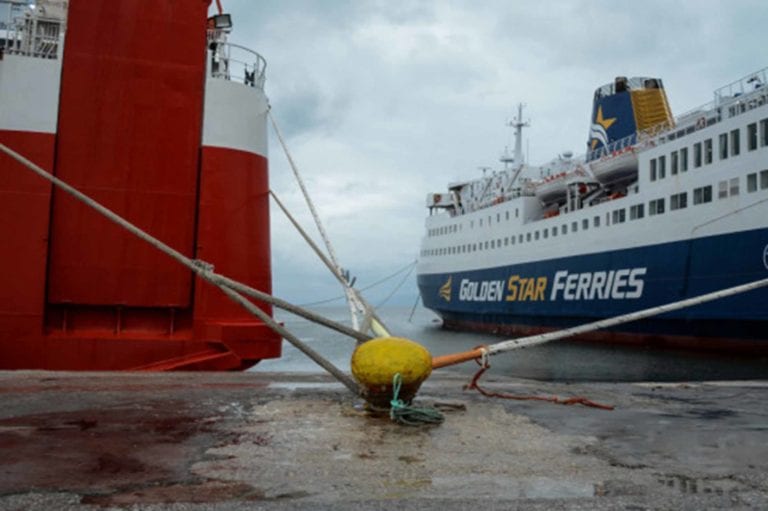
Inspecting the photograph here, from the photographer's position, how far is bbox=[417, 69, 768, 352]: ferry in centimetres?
2247

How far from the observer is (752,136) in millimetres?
22406

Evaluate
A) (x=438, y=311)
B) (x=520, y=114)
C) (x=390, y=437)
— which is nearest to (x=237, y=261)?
(x=390, y=437)

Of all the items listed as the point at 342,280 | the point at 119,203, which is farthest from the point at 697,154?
the point at 119,203

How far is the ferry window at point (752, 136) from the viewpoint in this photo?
22.3m

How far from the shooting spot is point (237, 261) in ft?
31.4

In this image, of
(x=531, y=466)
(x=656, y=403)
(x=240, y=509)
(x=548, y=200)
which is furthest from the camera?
(x=548, y=200)

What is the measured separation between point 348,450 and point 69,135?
6665 millimetres

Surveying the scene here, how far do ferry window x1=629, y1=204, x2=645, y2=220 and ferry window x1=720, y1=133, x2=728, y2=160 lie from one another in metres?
4.37

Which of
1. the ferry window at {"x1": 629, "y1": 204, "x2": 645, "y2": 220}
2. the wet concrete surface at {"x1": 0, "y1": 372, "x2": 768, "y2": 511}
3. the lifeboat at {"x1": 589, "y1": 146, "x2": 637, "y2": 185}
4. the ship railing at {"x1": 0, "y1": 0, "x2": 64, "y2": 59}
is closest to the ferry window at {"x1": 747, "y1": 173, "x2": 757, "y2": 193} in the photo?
the ferry window at {"x1": 629, "y1": 204, "x2": 645, "y2": 220}

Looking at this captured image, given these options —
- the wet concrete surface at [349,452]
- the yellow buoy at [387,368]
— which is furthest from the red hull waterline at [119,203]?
the yellow buoy at [387,368]

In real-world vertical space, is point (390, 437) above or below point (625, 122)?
below

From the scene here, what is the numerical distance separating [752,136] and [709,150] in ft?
7.10

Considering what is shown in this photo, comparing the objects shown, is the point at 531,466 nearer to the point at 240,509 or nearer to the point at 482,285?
the point at 240,509

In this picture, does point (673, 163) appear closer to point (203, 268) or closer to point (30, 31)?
point (30, 31)
